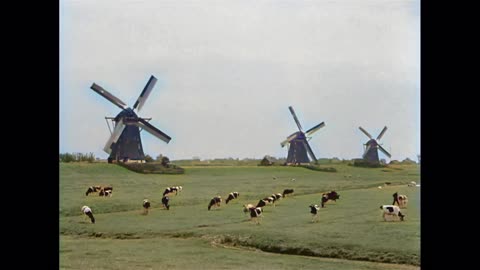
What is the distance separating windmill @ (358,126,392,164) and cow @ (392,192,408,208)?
0.47 metres

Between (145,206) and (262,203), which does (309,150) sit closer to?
(262,203)

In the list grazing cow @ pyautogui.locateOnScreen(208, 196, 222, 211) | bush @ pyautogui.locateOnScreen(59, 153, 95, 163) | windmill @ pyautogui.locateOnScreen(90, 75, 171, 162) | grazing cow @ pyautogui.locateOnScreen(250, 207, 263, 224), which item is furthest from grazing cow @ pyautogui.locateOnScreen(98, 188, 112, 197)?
grazing cow @ pyautogui.locateOnScreen(250, 207, 263, 224)

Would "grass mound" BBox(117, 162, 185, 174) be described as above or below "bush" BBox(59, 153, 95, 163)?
below

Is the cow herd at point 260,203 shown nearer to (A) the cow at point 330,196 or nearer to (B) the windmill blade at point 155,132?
(A) the cow at point 330,196

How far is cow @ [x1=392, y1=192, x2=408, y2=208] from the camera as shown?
602cm

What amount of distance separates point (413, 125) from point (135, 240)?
293 cm

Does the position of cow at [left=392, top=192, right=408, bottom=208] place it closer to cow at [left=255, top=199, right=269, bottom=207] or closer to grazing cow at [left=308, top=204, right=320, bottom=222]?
grazing cow at [left=308, top=204, right=320, bottom=222]

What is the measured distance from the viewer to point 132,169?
618 cm

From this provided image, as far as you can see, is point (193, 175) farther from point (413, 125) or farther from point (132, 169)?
point (413, 125)

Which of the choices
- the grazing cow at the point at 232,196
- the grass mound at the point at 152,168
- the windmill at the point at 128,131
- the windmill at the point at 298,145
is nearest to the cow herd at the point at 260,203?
the grazing cow at the point at 232,196

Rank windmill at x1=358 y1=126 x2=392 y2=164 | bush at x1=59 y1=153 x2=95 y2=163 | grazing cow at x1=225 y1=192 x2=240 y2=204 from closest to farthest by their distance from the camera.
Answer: bush at x1=59 y1=153 x2=95 y2=163 → windmill at x1=358 y1=126 x2=392 y2=164 → grazing cow at x1=225 y1=192 x2=240 y2=204

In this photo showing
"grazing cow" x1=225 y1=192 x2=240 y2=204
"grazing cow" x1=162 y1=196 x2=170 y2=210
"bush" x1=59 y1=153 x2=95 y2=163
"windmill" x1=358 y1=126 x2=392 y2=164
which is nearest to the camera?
"bush" x1=59 y1=153 x2=95 y2=163

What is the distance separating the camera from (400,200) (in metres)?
6.05

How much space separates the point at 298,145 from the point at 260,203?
82 cm
